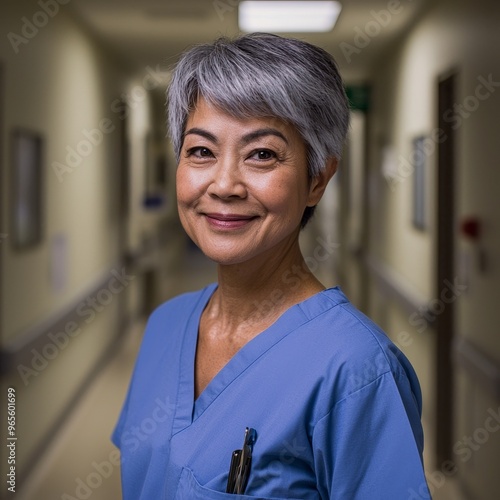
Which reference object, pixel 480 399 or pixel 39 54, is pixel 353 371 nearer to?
pixel 480 399

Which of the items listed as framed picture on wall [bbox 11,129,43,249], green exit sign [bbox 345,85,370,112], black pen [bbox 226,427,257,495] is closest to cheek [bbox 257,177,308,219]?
black pen [bbox 226,427,257,495]

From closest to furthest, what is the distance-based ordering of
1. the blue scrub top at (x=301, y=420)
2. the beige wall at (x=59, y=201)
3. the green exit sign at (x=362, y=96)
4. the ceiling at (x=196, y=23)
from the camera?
the blue scrub top at (x=301, y=420), the beige wall at (x=59, y=201), the ceiling at (x=196, y=23), the green exit sign at (x=362, y=96)

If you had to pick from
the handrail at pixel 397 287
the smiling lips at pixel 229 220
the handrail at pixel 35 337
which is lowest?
the handrail at pixel 35 337

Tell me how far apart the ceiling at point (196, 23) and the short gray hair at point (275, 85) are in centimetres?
276

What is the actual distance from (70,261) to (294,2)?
2089 mm

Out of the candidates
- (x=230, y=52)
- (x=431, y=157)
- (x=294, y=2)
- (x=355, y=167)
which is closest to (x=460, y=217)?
(x=431, y=157)

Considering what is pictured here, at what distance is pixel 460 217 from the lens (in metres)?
3.36

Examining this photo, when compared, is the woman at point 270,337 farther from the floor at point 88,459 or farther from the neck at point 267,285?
the floor at point 88,459

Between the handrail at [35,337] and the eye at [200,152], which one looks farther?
the handrail at [35,337]

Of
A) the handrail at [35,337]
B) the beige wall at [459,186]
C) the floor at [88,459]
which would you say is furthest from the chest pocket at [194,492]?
the floor at [88,459]

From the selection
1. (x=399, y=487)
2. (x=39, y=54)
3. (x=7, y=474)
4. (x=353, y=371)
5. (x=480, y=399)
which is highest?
(x=39, y=54)

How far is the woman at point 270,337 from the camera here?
0.90 meters

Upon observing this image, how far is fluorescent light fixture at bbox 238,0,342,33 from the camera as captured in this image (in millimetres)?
4129

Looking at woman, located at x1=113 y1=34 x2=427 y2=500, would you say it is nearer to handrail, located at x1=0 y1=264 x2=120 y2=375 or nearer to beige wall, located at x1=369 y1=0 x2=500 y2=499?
beige wall, located at x1=369 y1=0 x2=500 y2=499
